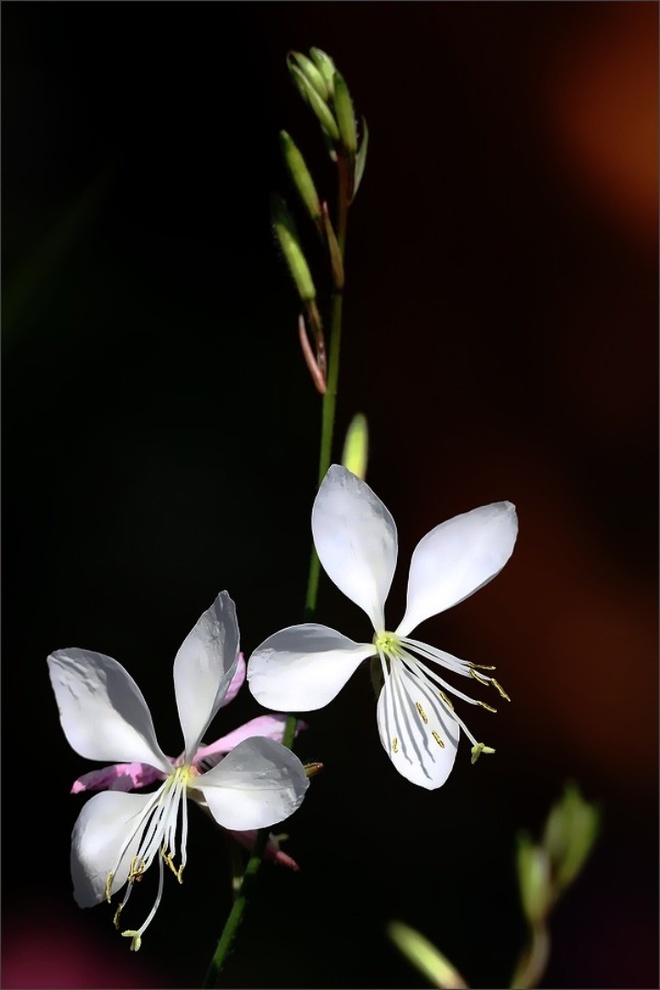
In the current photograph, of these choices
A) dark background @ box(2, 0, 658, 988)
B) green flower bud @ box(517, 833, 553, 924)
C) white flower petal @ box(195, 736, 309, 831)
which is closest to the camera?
white flower petal @ box(195, 736, 309, 831)

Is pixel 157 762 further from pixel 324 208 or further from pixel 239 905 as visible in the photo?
pixel 324 208

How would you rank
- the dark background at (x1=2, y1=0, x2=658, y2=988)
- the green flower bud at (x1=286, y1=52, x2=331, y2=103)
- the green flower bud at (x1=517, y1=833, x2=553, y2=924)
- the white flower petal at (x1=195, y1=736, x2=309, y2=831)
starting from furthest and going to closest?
the dark background at (x1=2, y1=0, x2=658, y2=988) < the green flower bud at (x1=517, y1=833, x2=553, y2=924) < the green flower bud at (x1=286, y1=52, x2=331, y2=103) < the white flower petal at (x1=195, y1=736, x2=309, y2=831)

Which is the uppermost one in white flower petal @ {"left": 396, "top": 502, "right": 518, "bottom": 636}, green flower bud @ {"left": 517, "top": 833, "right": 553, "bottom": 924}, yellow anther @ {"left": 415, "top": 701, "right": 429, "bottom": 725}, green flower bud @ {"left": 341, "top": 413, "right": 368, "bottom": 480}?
green flower bud @ {"left": 341, "top": 413, "right": 368, "bottom": 480}

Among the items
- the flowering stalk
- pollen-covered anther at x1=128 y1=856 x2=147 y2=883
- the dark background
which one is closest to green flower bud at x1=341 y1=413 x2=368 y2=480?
the flowering stalk

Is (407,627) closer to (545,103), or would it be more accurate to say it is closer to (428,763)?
(428,763)

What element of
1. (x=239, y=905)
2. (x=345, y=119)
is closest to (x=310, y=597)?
(x=239, y=905)

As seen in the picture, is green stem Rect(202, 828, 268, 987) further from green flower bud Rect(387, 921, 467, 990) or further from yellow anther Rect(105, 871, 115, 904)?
green flower bud Rect(387, 921, 467, 990)
